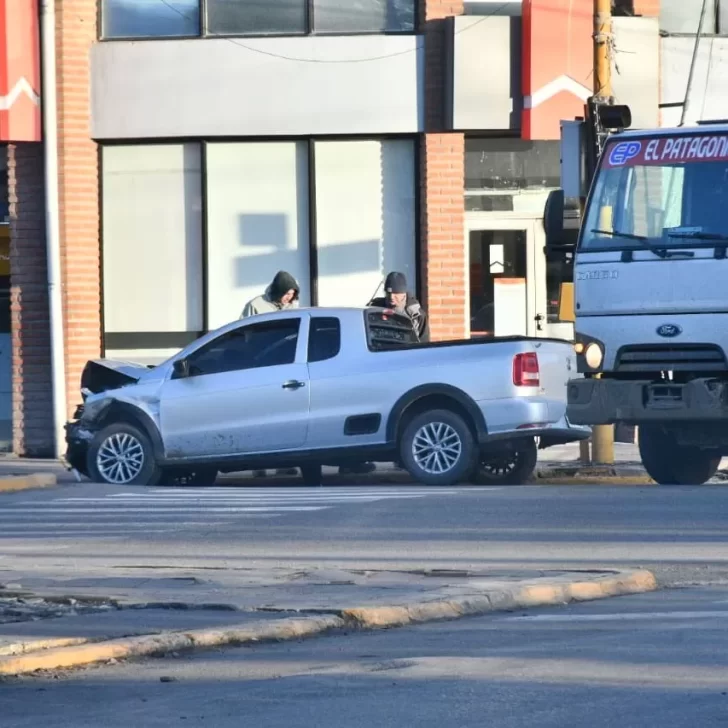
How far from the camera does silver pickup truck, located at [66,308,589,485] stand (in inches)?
610

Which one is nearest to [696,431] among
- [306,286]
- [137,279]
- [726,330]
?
[726,330]

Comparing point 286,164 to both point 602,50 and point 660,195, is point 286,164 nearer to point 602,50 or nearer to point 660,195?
point 602,50

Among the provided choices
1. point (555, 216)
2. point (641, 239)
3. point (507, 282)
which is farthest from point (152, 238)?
point (641, 239)

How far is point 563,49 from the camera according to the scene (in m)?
20.3

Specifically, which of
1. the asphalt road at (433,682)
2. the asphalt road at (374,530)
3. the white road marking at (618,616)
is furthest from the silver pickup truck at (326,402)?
the asphalt road at (433,682)

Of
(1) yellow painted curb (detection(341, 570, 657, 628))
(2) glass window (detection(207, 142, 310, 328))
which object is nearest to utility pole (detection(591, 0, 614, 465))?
(2) glass window (detection(207, 142, 310, 328))

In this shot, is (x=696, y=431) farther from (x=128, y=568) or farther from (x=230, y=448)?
(x=128, y=568)

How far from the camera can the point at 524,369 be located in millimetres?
15438

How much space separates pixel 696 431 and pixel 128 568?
19.8ft

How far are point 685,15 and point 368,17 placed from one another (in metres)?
3.89

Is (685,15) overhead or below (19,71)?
overhead

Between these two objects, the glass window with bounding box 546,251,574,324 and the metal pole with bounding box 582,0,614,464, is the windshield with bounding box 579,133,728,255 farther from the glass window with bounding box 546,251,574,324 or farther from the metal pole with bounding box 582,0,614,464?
the glass window with bounding box 546,251,574,324

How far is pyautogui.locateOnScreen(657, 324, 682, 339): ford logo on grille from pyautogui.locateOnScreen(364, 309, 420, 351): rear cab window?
2.79 m

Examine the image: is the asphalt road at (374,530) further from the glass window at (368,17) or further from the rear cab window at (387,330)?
the glass window at (368,17)
